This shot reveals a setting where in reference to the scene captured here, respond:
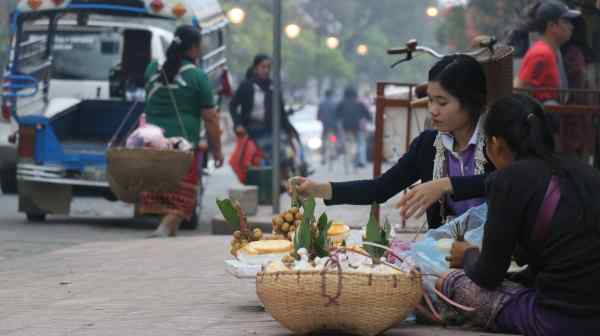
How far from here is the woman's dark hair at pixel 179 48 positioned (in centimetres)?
1209

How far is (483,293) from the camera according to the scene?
223 inches

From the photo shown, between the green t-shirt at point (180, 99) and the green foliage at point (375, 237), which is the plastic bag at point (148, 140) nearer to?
the green t-shirt at point (180, 99)

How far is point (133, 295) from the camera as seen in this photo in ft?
24.5

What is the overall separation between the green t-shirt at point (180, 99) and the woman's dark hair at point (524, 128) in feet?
22.7

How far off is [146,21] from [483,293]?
1284cm

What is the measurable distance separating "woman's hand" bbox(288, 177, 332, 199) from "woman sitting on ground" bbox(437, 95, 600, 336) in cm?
110

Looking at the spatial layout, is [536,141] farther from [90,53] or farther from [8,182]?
[8,182]

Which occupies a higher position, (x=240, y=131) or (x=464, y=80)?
(x=464, y=80)

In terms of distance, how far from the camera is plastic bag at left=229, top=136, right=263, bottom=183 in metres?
16.4

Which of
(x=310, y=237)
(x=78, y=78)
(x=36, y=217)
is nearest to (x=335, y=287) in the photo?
(x=310, y=237)

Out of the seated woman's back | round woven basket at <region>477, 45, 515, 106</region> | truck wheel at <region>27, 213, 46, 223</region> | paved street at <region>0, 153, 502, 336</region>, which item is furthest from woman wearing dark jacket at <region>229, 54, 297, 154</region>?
the seated woman's back

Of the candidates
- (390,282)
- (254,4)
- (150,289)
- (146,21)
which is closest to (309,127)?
(146,21)

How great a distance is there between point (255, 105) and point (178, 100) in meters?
4.66

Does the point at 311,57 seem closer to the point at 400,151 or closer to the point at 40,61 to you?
the point at 40,61
